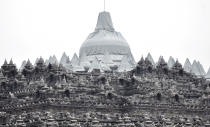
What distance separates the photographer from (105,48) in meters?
122

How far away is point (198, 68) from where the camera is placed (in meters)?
134

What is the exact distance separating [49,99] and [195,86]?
97.4ft

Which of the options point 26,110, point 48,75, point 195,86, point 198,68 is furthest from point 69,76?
point 198,68

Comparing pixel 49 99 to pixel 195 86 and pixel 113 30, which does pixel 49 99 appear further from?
pixel 113 30

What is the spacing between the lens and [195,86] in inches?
4429

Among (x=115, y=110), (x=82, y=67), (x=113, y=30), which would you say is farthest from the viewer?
(x=113, y=30)

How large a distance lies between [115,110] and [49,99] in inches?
404

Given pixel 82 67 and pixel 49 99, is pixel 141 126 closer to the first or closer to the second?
pixel 49 99

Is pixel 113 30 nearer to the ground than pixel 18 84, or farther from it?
farther from it

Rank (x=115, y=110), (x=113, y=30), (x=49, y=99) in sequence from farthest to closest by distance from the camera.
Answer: (x=113, y=30), (x=115, y=110), (x=49, y=99)

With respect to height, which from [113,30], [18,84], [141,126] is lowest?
[141,126]

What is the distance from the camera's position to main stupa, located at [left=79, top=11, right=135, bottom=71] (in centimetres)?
12056

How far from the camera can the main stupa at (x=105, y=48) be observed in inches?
4747

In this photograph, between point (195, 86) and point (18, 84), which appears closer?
point (18, 84)
